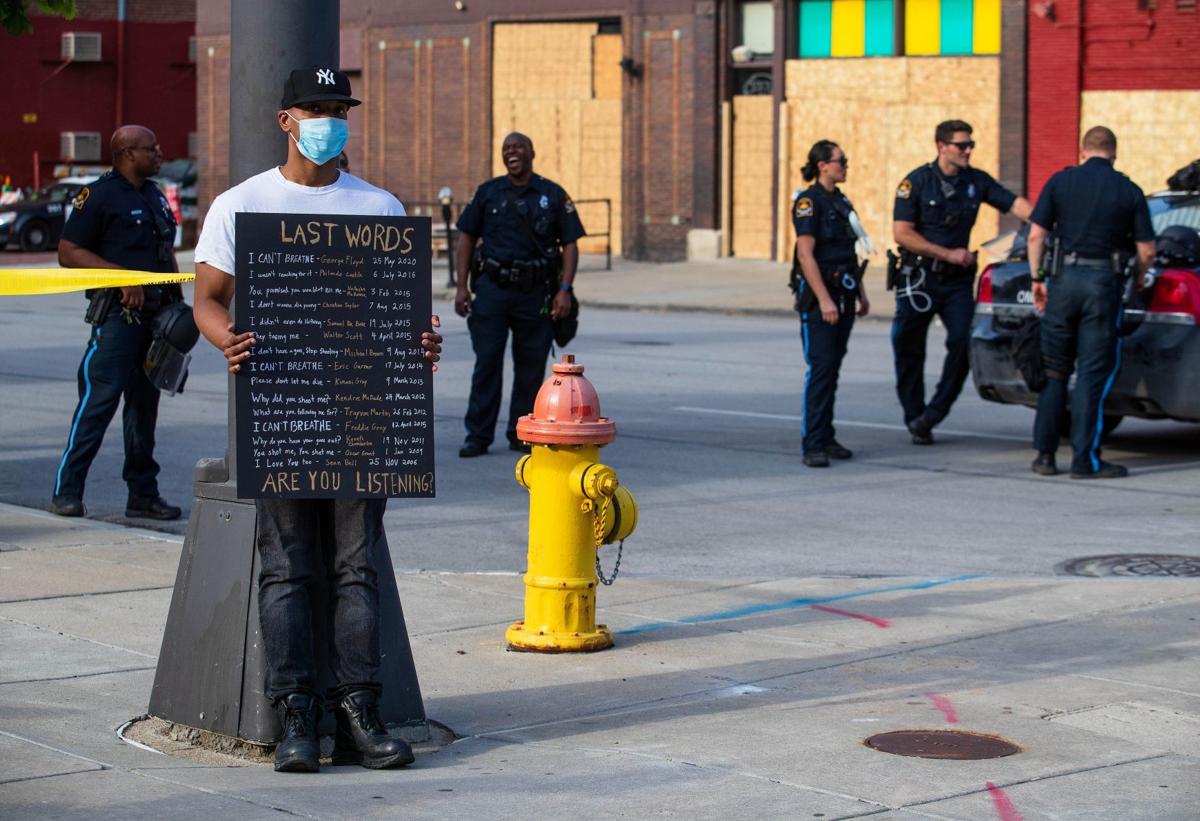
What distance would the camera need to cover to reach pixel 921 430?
1308 cm

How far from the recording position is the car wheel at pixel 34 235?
126 ft

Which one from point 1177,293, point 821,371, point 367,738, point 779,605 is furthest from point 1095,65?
point 367,738

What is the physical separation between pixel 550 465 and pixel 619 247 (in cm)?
2853

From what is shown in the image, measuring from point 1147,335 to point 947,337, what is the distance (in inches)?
62.3

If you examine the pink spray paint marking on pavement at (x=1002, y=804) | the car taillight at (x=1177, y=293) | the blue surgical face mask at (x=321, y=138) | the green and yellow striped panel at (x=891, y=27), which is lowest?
the pink spray paint marking on pavement at (x=1002, y=804)

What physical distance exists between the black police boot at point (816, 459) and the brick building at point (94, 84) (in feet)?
118

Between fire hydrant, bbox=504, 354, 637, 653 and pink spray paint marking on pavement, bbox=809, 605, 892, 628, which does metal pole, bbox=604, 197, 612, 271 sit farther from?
fire hydrant, bbox=504, 354, 637, 653

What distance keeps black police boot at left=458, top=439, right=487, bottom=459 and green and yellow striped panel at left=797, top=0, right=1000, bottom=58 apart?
1969cm

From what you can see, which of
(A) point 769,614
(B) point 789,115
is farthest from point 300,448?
(B) point 789,115

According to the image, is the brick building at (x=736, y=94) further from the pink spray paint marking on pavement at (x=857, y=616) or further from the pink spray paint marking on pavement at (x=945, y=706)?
the pink spray paint marking on pavement at (x=945, y=706)

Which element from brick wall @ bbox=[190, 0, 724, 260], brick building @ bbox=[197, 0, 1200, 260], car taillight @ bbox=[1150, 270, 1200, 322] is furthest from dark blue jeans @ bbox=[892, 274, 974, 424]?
brick wall @ bbox=[190, 0, 724, 260]

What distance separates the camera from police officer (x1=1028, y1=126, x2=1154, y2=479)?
11.4 metres

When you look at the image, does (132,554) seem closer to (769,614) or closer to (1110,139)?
(769,614)

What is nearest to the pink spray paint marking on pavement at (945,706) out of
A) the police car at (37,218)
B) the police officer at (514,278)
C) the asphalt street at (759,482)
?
the asphalt street at (759,482)
